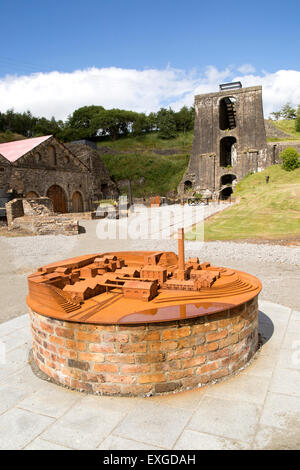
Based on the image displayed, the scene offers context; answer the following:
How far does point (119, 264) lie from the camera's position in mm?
5734

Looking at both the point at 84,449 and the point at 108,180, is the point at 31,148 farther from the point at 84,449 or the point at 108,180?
the point at 84,449

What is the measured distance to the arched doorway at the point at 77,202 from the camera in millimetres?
30109

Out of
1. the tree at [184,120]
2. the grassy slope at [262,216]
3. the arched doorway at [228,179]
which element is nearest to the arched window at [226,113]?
the arched doorway at [228,179]

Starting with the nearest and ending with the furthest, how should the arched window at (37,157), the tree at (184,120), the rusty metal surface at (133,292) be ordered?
the rusty metal surface at (133,292) < the arched window at (37,157) < the tree at (184,120)

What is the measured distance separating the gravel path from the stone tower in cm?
2236

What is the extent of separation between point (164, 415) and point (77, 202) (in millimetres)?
28640

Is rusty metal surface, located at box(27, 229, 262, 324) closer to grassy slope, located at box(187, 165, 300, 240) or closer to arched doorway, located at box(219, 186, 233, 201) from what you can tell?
grassy slope, located at box(187, 165, 300, 240)

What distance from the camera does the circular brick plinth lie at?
11.4 ft

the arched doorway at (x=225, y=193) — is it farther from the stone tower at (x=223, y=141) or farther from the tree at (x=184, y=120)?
the tree at (x=184, y=120)

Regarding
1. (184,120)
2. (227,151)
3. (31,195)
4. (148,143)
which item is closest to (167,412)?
(31,195)

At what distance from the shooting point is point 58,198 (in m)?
28.3

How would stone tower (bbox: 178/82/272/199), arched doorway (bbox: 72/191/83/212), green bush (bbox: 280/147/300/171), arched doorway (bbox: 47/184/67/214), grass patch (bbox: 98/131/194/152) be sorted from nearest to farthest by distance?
arched doorway (bbox: 47/184/67/214), arched doorway (bbox: 72/191/83/212), green bush (bbox: 280/147/300/171), stone tower (bbox: 178/82/272/199), grass patch (bbox: 98/131/194/152)

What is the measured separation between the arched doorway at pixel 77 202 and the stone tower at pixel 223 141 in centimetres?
1387

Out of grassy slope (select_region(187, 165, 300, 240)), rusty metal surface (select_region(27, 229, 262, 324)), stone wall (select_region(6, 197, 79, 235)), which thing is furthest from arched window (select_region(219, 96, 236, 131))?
rusty metal surface (select_region(27, 229, 262, 324))
